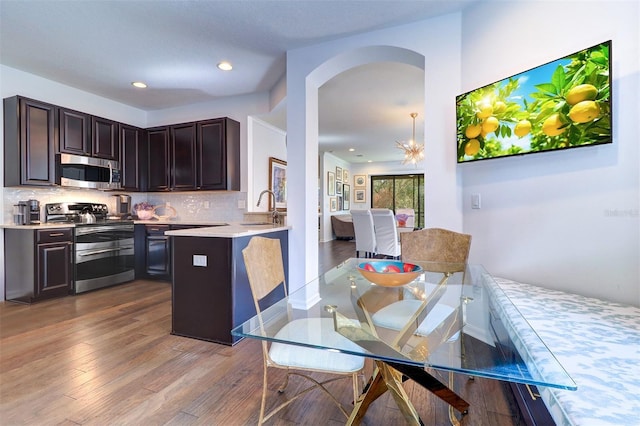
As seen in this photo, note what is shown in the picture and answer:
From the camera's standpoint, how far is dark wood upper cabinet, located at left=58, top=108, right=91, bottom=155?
12.0ft

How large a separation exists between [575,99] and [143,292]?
177 inches

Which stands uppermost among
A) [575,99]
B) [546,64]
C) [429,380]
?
[546,64]

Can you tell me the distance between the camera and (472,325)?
4.09 feet

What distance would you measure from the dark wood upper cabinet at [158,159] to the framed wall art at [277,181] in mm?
1586

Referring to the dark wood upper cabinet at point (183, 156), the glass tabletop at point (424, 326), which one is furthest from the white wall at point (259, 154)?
the glass tabletop at point (424, 326)

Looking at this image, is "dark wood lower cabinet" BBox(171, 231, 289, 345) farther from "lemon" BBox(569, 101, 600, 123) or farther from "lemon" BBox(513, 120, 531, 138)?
"lemon" BBox(569, 101, 600, 123)

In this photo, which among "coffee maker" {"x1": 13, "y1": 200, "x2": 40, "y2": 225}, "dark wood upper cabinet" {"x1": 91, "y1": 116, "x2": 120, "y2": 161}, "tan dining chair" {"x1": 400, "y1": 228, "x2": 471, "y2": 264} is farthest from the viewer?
"dark wood upper cabinet" {"x1": 91, "y1": 116, "x2": 120, "y2": 161}

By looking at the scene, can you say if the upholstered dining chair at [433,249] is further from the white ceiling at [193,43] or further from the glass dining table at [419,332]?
the white ceiling at [193,43]

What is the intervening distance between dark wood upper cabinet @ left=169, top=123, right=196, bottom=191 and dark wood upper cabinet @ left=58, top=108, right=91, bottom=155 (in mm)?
1015

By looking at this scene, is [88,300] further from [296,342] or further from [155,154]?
[296,342]

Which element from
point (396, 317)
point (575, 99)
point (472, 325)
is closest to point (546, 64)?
point (575, 99)

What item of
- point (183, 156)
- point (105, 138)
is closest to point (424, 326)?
point (183, 156)

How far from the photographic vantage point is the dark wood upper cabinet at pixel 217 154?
4.18 metres

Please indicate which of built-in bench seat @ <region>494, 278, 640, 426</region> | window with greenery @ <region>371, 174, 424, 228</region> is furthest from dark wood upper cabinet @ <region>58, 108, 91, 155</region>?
window with greenery @ <region>371, 174, 424, 228</region>
